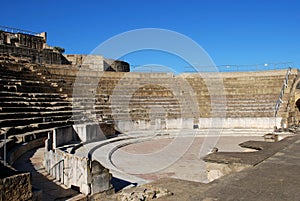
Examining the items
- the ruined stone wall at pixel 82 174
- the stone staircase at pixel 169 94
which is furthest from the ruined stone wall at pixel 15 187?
the stone staircase at pixel 169 94

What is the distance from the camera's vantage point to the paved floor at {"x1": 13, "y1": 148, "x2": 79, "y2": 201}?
15.4ft

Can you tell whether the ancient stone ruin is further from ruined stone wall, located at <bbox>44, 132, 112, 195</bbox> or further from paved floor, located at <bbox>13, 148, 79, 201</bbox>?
paved floor, located at <bbox>13, 148, 79, 201</bbox>

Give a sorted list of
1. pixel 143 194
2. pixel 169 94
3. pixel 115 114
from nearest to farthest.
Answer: pixel 143 194 < pixel 115 114 < pixel 169 94

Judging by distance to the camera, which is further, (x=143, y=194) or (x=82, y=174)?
(x=82, y=174)

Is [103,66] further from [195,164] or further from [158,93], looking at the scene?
[195,164]

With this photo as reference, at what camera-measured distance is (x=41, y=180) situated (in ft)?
18.2

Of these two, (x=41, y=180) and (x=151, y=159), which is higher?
(x=41, y=180)

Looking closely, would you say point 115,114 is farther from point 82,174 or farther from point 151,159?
point 82,174

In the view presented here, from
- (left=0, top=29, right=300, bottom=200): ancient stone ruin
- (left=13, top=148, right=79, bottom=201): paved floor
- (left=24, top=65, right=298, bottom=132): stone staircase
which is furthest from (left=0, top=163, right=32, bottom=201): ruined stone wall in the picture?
(left=24, top=65, right=298, bottom=132): stone staircase

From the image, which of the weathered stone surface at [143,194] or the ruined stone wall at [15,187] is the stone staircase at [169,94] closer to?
the ruined stone wall at [15,187]

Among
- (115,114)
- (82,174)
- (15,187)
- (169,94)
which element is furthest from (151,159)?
(169,94)

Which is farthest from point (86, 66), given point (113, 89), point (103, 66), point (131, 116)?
point (131, 116)

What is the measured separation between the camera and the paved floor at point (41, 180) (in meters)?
Result: 4.70

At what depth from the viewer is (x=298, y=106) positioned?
20.5 metres
